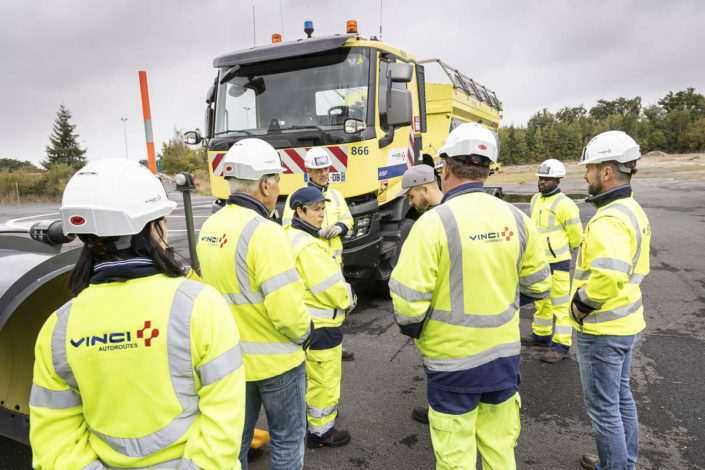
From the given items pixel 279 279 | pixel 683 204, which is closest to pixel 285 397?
pixel 279 279

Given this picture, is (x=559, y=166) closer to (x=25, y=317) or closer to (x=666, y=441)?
(x=666, y=441)

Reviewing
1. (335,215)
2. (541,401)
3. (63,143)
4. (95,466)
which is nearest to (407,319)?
(95,466)

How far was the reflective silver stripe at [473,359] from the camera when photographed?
1.99m

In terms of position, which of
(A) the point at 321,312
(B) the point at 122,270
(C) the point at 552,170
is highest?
(C) the point at 552,170

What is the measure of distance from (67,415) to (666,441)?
361 centimetres

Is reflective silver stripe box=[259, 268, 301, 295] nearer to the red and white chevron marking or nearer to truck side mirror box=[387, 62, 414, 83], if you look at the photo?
the red and white chevron marking

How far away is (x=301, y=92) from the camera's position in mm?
5098

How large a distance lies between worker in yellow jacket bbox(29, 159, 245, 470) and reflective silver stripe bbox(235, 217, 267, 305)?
71 centimetres

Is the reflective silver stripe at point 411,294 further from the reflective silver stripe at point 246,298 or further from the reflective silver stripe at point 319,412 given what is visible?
the reflective silver stripe at point 319,412

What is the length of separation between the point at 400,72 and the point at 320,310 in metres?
3.37

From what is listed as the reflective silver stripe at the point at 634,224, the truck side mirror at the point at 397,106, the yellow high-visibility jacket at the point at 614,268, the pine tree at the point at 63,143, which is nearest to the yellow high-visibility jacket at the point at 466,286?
the yellow high-visibility jacket at the point at 614,268

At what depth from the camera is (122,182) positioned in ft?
4.24

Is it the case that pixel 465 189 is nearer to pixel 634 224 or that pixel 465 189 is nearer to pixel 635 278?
pixel 634 224

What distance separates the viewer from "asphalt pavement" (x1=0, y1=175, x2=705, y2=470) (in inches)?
112
